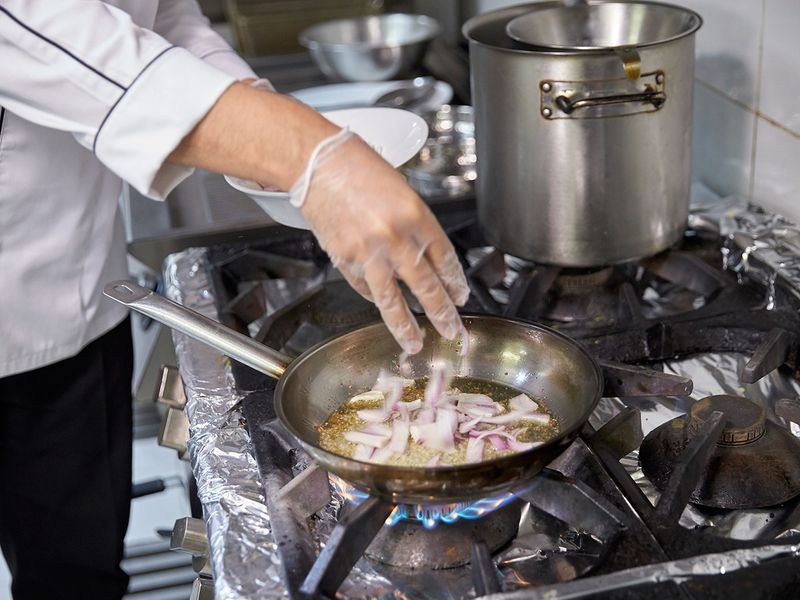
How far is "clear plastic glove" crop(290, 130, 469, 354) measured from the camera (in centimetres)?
69

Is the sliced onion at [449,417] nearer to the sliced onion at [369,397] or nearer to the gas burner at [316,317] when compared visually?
the sliced onion at [369,397]

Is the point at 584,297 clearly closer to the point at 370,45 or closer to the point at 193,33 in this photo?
the point at 193,33

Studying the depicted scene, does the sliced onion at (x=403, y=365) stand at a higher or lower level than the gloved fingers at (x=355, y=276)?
lower

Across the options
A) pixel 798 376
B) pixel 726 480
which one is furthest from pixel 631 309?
pixel 726 480

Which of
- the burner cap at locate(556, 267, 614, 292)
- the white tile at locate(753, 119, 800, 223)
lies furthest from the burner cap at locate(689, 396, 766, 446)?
the white tile at locate(753, 119, 800, 223)

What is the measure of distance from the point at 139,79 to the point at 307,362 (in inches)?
11.5

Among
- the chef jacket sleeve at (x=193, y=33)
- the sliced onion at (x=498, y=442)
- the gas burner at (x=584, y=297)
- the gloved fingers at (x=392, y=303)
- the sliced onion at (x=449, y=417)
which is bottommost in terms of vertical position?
the gas burner at (x=584, y=297)

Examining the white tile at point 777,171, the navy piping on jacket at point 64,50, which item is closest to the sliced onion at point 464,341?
the navy piping on jacket at point 64,50

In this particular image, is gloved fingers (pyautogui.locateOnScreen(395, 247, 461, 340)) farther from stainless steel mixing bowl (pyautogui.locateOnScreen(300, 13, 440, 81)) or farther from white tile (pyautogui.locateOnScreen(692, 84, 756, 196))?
stainless steel mixing bowl (pyautogui.locateOnScreen(300, 13, 440, 81))

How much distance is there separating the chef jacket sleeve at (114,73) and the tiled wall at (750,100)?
2.32 feet

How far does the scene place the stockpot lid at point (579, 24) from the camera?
1064mm

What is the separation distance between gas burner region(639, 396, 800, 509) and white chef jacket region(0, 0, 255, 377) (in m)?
0.47

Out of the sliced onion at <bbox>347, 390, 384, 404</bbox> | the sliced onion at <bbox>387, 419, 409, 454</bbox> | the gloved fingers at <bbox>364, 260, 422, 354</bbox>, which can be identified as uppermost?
the gloved fingers at <bbox>364, 260, 422, 354</bbox>

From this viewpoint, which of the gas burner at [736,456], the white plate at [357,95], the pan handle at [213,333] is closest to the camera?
the gas burner at [736,456]
